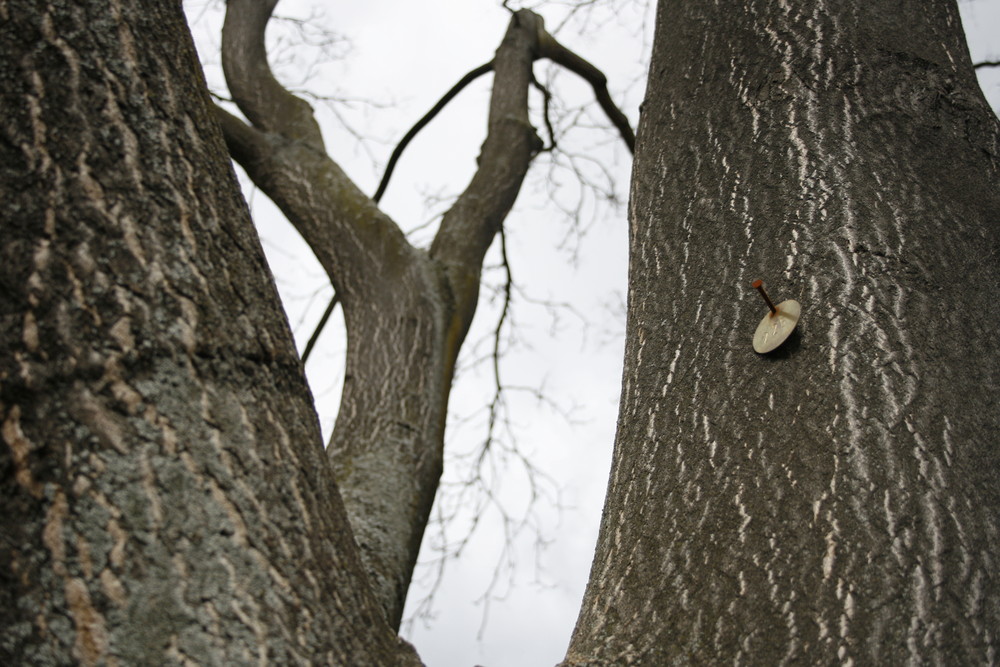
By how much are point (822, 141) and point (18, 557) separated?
146 cm

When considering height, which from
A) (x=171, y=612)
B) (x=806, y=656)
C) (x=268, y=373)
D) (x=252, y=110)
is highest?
(x=252, y=110)

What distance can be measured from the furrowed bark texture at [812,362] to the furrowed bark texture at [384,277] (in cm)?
114

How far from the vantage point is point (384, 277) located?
3.10 metres

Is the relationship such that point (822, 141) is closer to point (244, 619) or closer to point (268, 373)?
point (268, 373)

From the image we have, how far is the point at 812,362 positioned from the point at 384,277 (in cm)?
203

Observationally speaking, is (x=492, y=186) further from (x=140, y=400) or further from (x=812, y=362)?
(x=140, y=400)

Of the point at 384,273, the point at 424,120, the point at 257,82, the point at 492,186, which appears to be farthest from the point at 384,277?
the point at 424,120

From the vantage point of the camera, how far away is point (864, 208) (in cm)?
146

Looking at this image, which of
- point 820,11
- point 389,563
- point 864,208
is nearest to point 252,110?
point 389,563

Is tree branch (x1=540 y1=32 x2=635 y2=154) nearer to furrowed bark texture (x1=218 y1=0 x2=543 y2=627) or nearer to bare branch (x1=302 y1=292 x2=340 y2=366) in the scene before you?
furrowed bark texture (x1=218 y1=0 x2=543 y2=627)

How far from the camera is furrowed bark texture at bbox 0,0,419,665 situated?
833 mm

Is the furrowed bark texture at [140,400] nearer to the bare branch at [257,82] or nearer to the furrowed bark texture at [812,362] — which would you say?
the furrowed bark texture at [812,362]

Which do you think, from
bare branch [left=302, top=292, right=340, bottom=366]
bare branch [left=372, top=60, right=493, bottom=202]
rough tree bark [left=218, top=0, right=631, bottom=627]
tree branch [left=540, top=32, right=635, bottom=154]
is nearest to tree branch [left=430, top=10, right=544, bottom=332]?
rough tree bark [left=218, top=0, right=631, bottom=627]

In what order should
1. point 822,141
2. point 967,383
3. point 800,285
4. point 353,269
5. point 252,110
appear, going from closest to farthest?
point 967,383, point 800,285, point 822,141, point 353,269, point 252,110
